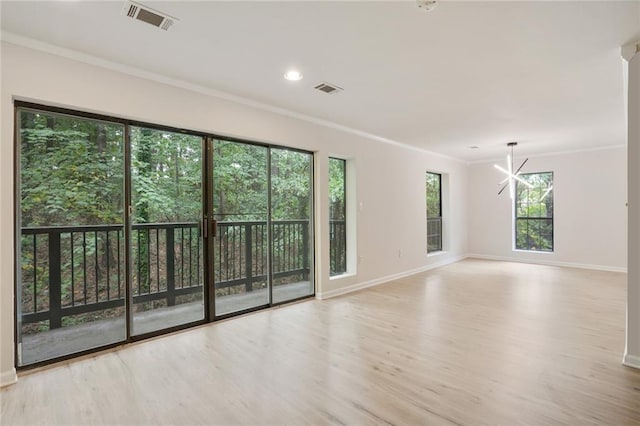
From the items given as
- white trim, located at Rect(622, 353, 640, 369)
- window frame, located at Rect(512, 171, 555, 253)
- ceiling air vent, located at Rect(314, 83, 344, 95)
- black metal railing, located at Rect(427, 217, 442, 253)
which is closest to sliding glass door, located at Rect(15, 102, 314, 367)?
ceiling air vent, located at Rect(314, 83, 344, 95)

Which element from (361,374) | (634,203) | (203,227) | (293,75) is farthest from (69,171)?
(634,203)

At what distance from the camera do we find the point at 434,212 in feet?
24.5

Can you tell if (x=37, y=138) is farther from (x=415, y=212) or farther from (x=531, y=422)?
(x=415, y=212)

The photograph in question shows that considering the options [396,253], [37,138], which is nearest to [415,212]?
[396,253]

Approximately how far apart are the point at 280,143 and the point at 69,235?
2322 millimetres

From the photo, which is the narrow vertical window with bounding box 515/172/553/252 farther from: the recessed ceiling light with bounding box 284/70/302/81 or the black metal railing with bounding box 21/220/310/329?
the black metal railing with bounding box 21/220/310/329

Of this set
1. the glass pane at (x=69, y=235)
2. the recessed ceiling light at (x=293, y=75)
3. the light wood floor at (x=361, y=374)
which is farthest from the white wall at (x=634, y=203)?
the glass pane at (x=69, y=235)

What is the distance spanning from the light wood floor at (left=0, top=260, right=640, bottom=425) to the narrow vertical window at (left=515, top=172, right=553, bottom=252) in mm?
3639

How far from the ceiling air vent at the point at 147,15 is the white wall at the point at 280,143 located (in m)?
0.85

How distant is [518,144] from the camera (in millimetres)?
5996

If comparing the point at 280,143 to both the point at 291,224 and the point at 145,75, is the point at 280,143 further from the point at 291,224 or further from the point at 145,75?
the point at 145,75

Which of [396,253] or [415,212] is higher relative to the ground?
[415,212]

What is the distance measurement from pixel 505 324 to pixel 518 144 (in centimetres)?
397

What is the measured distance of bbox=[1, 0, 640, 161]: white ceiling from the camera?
2035 millimetres
